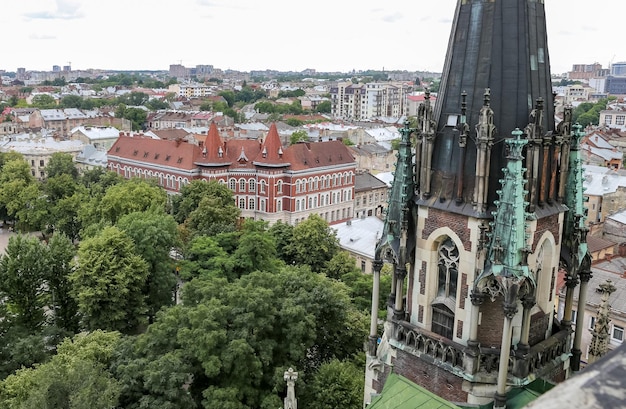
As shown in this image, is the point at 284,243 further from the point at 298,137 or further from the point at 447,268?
the point at 298,137

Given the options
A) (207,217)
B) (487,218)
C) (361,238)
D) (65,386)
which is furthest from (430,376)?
(207,217)

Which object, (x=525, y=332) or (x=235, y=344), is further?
(x=235, y=344)

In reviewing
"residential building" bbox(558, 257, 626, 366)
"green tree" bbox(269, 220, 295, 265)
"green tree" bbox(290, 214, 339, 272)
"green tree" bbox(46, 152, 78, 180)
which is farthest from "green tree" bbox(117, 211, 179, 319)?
"green tree" bbox(46, 152, 78, 180)

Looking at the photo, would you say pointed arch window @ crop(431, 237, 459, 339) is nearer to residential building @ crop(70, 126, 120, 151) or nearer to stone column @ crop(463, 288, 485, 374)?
stone column @ crop(463, 288, 485, 374)

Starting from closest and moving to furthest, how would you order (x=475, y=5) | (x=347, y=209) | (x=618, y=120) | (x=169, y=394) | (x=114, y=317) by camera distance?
(x=475, y=5)
(x=169, y=394)
(x=114, y=317)
(x=347, y=209)
(x=618, y=120)

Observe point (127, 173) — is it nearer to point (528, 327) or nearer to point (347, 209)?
point (347, 209)

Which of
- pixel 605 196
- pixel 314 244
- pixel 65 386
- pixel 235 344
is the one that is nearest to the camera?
pixel 65 386

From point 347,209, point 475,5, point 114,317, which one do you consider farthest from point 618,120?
point 475,5
